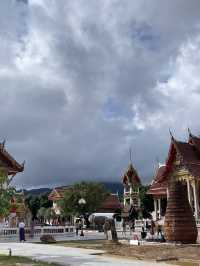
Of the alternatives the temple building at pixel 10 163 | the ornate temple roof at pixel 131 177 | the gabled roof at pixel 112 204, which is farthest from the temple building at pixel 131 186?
the temple building at pixel 10 163

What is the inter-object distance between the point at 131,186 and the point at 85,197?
77.3 ft

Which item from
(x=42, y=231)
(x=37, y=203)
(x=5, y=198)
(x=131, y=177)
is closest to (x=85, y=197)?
(x=131, y=177)

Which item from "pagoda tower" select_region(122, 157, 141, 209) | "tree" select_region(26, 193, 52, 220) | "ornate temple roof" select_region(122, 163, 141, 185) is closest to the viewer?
"pagoda tower" select_region(122, 157, 141, 209)

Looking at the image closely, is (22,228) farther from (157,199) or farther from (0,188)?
(157,199)

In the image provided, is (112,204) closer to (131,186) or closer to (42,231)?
(131,186)

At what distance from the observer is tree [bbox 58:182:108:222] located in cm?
7488

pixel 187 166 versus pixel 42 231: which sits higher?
pixel 187 166

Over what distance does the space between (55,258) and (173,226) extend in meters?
9.92

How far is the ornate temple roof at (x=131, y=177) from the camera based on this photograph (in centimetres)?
9831

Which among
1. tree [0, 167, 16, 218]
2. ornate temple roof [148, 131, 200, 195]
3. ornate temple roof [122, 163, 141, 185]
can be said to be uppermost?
ornate temple roof [122, 163, 141, 185]

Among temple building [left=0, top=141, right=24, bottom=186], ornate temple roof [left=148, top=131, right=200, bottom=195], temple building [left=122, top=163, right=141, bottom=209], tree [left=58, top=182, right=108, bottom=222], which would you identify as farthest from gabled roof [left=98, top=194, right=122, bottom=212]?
temple building [left=0, top=141, right=24, bottom=186]

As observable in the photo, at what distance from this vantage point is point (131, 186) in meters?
96.4

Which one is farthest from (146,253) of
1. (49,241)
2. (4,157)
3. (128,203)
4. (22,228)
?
(128,203)

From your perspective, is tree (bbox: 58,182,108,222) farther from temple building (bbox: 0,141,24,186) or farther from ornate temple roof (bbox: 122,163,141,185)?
temple building (bbox: 0,141,24,186)
